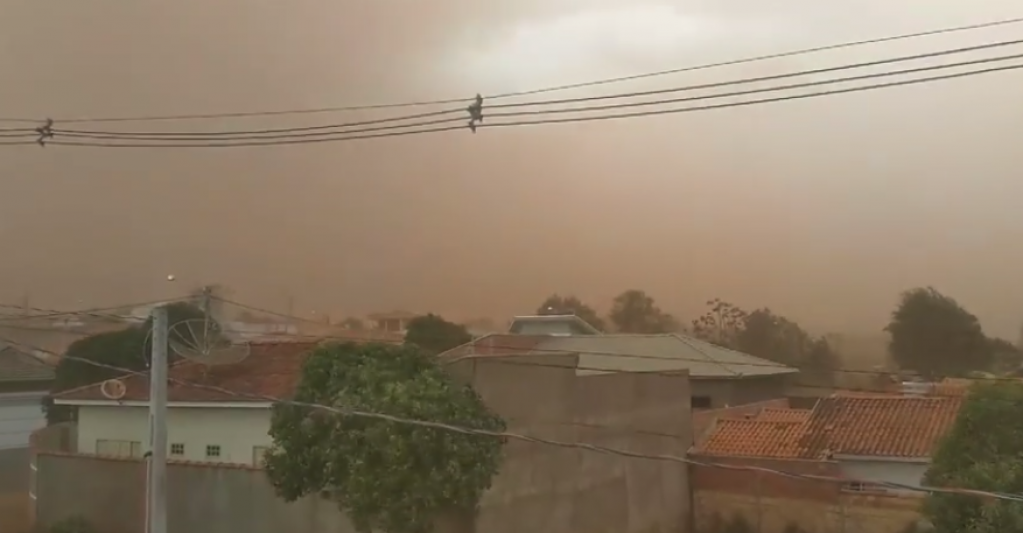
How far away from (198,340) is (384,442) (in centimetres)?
455

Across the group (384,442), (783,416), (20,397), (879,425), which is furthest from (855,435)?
(20,397)

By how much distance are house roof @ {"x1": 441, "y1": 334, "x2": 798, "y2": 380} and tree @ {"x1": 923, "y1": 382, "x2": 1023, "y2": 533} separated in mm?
12471

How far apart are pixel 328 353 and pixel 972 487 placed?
8305 mm

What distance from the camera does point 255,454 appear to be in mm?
14883

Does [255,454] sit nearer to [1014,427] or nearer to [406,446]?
[406,446]

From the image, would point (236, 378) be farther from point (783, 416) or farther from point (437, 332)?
point (783, 416)

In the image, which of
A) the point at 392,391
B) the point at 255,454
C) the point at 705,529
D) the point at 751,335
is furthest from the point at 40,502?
the point at 751,335

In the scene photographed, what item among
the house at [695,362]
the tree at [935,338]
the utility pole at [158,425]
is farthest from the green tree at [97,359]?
the tree at [935,338]

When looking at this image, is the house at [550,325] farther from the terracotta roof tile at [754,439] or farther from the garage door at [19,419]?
Answer: the garage door at [19,419]

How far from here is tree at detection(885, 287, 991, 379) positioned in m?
38.2

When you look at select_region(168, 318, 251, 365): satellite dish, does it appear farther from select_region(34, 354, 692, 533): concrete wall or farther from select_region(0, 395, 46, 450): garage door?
select_region(0, 395, 46, 450): garage door

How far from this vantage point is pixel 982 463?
471 inches

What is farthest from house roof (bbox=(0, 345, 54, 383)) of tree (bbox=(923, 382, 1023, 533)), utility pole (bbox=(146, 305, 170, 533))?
tree (bbox=(923, 382, 1023, 533))

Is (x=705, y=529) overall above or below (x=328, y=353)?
below
